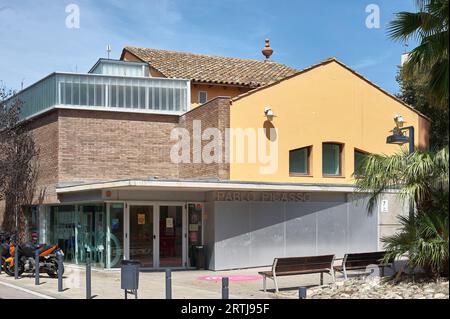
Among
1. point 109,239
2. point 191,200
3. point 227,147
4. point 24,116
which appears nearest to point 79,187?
point 109,239

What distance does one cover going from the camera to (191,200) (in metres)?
21.1

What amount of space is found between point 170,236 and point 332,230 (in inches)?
247

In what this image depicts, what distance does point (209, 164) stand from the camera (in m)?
22.0

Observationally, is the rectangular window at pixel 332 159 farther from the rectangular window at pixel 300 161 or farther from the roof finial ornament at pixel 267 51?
the roof finial ornament at pixel 267 51

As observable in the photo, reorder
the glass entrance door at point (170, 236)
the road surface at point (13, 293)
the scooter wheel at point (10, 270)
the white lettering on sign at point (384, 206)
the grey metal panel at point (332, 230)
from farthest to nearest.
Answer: the white lettering on sign at point (384, 206), the grey metal panel at point (332, 230), the glass entrance door at point (170, 236), the scooter wheel at point (10, 270), the road surface at point (13, 293)

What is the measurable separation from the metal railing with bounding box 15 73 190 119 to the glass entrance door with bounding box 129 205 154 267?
15.6 feet

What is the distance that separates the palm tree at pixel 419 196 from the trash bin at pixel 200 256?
8.24 meters

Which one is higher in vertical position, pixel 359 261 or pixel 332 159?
pixel 332 159

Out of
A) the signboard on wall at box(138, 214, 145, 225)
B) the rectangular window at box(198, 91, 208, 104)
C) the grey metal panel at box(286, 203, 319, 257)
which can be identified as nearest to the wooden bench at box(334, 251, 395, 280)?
the grey metal panel at box(286, 203, 319, 257)

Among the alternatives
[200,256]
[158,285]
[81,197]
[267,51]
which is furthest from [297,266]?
[267,51]

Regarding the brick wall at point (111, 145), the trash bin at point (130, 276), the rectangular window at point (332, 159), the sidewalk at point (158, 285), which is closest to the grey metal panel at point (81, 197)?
the brick wall at point (111, 145)

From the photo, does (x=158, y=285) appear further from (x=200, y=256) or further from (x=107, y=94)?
(x=107, y=94)

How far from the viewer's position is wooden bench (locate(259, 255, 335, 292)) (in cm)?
1420

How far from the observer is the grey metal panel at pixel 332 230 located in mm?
22859
